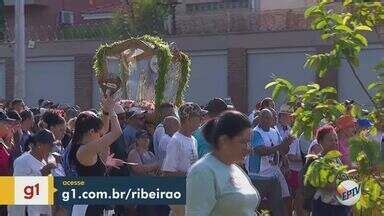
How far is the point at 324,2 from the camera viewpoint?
5582mm

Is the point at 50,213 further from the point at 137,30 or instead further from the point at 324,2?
the point at 137,30

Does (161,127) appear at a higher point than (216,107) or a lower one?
lower

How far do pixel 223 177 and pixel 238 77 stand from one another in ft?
78.3

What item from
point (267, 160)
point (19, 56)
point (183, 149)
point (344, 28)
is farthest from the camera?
point (19, 56)

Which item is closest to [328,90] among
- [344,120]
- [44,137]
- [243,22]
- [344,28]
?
[344,28]

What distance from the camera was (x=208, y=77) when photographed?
2966cm

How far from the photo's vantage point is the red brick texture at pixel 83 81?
3181 centimetres

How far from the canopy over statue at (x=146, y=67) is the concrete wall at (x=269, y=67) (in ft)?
38.2

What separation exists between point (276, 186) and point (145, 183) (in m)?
2.95

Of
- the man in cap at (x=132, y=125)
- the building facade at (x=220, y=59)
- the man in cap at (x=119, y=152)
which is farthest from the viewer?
the building facade at (x=220, y=59)

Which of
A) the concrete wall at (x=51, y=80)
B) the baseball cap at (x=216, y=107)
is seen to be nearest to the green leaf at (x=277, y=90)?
the baseball cap at (x=216, y=107)

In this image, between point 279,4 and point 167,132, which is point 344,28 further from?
point 279,4

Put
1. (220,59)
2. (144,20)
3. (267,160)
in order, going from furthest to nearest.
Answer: (144,20)
(220,59)
(267,160)

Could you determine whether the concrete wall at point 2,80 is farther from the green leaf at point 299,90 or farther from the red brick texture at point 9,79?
the green leaf at point 299,90
